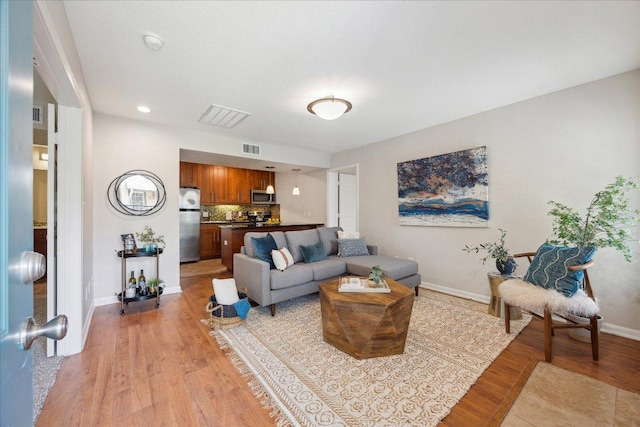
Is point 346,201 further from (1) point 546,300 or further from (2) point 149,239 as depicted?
(1) point 546,300

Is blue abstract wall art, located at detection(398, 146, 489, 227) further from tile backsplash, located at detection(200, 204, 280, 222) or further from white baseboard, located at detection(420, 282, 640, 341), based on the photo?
tile backsplash, located at detection(200, 204, 280, 222)

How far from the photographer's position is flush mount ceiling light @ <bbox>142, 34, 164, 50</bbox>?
1.97 meters

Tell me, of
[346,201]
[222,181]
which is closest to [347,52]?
[346,201]

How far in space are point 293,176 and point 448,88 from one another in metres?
4.85

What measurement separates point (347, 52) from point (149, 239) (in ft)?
11.0

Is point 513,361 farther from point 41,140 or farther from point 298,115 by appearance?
point 41,140

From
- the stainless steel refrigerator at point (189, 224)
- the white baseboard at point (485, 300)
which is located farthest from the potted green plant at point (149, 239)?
the white baseboard at point (485, 300)

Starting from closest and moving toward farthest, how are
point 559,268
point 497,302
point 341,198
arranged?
point 559,268, point 497,302, point 341,198

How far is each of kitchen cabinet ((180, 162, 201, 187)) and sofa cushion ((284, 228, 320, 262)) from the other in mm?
3817

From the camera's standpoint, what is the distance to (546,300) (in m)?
2.16

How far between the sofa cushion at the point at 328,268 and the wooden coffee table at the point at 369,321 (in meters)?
1.08

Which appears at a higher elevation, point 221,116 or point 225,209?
point 221,116

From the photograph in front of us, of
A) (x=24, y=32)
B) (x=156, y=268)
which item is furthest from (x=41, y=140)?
(x=24, y=32)

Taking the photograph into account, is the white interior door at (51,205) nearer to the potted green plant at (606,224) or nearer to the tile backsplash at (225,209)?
the potted green plant at (606,224)
